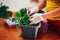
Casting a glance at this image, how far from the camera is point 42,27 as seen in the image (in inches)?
45.4

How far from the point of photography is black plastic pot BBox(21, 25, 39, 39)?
1038 millimetres

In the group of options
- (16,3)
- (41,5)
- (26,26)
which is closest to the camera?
(26,26)

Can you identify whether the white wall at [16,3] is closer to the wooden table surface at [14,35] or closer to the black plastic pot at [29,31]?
the wooden table surface at [14,35]

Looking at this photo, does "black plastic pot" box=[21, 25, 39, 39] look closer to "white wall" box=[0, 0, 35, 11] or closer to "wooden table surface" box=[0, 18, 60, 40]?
"wooden table surface" box=[0, 18, 60, 40]

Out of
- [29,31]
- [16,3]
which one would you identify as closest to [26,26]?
[29,31]

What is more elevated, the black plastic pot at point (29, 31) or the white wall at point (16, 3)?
the white wall at point (16, 3)

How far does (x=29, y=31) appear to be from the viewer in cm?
106

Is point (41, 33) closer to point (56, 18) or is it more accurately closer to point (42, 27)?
point (42, 27)

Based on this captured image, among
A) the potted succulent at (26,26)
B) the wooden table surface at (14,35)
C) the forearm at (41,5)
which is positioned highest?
the forearm at (41,5)

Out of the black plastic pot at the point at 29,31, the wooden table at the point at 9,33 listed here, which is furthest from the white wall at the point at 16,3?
the black plastic pot at the point at 29,31

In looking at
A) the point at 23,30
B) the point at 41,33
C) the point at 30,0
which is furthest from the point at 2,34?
the point at 30,0

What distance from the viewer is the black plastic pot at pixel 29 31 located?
104 cm

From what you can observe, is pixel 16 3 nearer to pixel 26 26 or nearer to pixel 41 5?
pixel 41 5

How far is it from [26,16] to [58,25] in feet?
1.01
